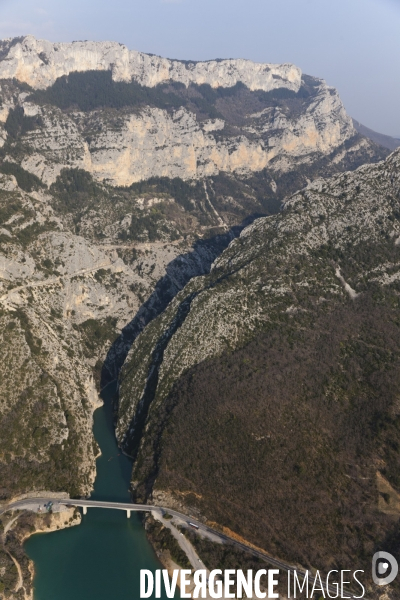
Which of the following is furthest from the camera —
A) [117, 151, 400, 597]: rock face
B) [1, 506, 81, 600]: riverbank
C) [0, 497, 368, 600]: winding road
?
[117, 151, 400, 597]: rock face

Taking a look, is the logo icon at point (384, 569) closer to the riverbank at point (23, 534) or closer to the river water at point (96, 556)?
the river water at point (96, 556)

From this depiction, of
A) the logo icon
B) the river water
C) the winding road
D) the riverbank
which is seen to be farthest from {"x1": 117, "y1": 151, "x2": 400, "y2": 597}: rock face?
the riverbank

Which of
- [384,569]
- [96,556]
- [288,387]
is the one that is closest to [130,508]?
[96,556]

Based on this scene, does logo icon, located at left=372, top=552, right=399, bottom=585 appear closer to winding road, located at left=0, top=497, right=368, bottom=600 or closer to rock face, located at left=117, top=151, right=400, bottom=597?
rock face, located at left=117, top=151, right=400, bottom=597

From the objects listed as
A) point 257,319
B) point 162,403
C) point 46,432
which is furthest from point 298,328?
point 46,432

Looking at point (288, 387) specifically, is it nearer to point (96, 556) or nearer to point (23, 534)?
point (96, 556)

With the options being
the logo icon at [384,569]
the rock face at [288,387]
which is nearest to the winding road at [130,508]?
the rock face at [288,387]
